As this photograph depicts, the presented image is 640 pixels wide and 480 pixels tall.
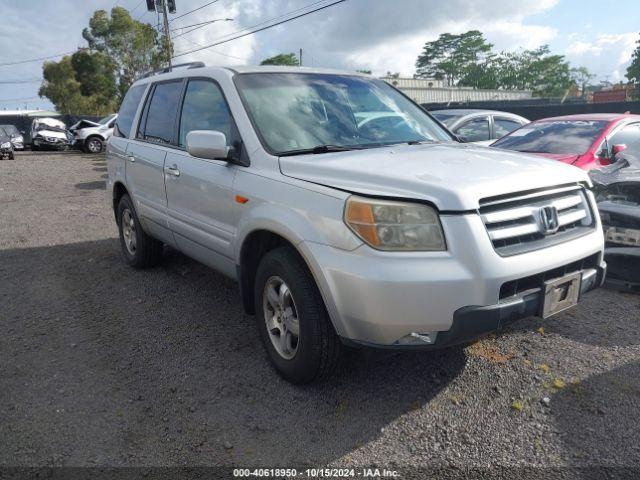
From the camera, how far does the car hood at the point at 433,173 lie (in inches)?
102

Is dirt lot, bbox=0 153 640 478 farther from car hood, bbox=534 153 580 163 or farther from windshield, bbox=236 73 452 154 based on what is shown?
car hood, bbox=534 153 580 163

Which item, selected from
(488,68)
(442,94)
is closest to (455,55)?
(488,68)

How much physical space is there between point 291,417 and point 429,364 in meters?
1.01

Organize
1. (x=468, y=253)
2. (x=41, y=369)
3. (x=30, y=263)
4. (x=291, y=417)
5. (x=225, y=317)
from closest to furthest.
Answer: (x=468, y=253) < (x=291, y=417) < (x=41, y=369) < (x=225, y=317) < (x=30, y=263)

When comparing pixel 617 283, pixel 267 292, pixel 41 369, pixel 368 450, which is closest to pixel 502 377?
pixel 368 450

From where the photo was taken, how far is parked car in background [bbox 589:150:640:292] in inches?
173

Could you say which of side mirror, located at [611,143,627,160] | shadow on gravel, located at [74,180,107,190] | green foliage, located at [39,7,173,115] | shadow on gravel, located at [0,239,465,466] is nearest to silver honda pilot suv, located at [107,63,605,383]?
shadow on gravel, located at [0,239,465,466]

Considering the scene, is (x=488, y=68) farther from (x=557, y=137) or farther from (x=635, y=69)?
(x=557, y=137)

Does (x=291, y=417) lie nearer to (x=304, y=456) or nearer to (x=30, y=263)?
(x=304, y=456)

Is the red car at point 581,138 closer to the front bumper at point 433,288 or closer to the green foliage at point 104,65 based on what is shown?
the front bumper at point 433,288

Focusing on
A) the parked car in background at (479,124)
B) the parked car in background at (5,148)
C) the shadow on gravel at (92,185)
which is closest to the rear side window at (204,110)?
the parked car in background at (479,124)

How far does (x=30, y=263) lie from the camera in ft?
20.2

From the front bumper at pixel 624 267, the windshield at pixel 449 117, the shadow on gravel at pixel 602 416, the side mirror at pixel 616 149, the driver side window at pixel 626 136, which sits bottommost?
the shadow on gravel at pixel 602 416

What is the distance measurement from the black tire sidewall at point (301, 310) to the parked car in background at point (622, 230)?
2.91 meters
